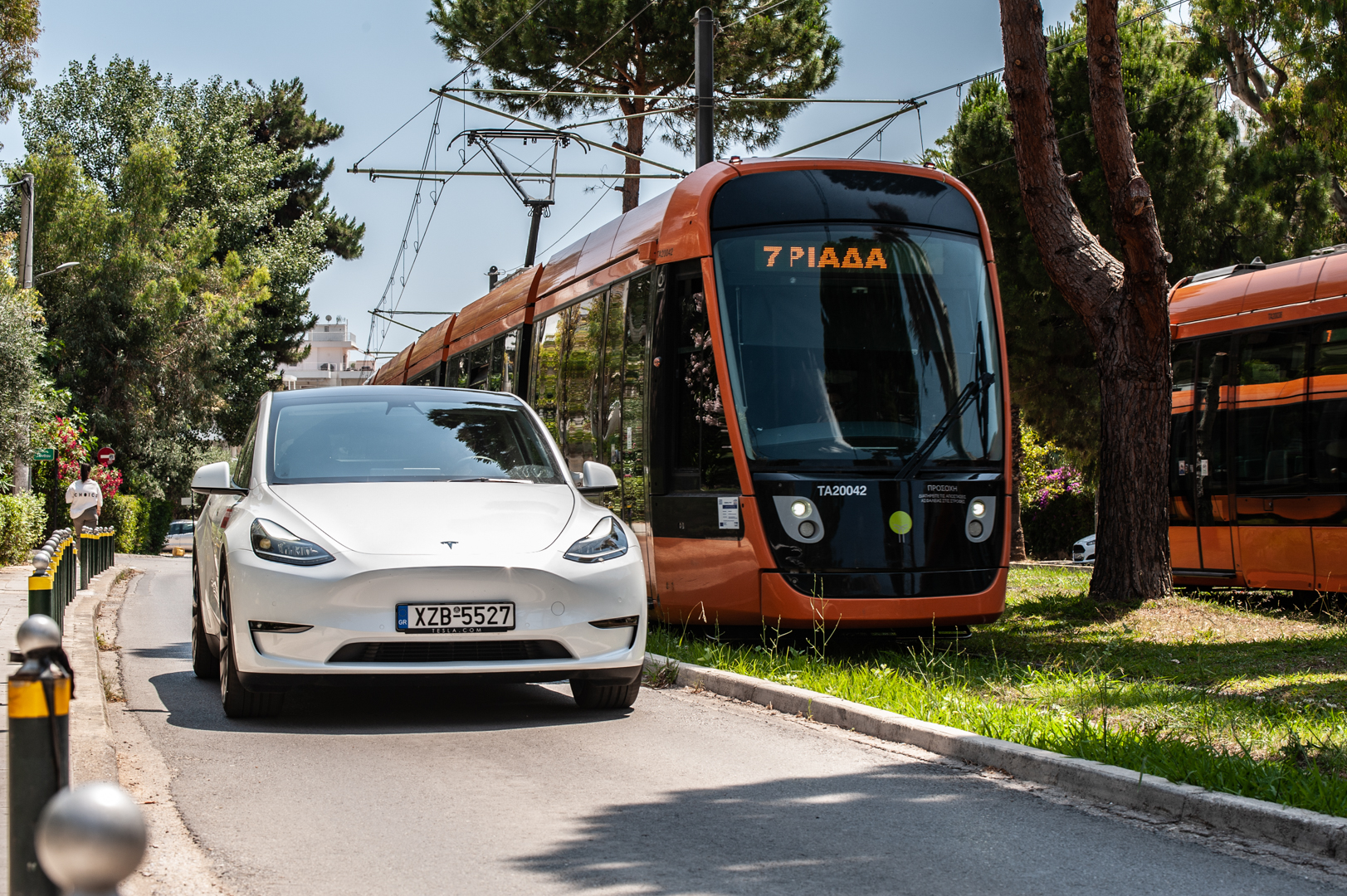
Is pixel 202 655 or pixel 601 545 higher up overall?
pixel 601 545

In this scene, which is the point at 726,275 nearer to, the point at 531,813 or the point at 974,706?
the point at 974,706

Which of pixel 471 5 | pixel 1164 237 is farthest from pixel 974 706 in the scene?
pixel 471 5

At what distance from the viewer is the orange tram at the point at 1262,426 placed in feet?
40.1

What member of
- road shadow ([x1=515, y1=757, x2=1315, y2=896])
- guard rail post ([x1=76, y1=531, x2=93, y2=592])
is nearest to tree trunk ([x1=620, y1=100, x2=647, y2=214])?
guard rail post ([x1=76, y1=531, x2=93, y2=592])

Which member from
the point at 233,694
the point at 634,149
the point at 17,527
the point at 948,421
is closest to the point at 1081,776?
the point at 233,694

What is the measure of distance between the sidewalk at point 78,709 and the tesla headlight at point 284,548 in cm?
101

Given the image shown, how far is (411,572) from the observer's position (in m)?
6.46

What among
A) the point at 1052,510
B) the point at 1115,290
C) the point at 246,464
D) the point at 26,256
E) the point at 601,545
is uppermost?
the point at 26,256

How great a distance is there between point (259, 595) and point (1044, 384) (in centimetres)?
1906

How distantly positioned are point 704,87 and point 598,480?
9.78 metres

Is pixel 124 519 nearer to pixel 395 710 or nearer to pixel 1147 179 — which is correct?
pixel 1147 179

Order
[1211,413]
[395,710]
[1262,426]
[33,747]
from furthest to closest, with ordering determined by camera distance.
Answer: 1. [1211,413]
2. [1262,426]
3. [395,710]
4. [33,747]

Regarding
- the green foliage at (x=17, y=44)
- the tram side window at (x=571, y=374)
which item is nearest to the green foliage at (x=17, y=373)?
the green foliage at (x=17, y=44)

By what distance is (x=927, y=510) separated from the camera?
29.9ft
